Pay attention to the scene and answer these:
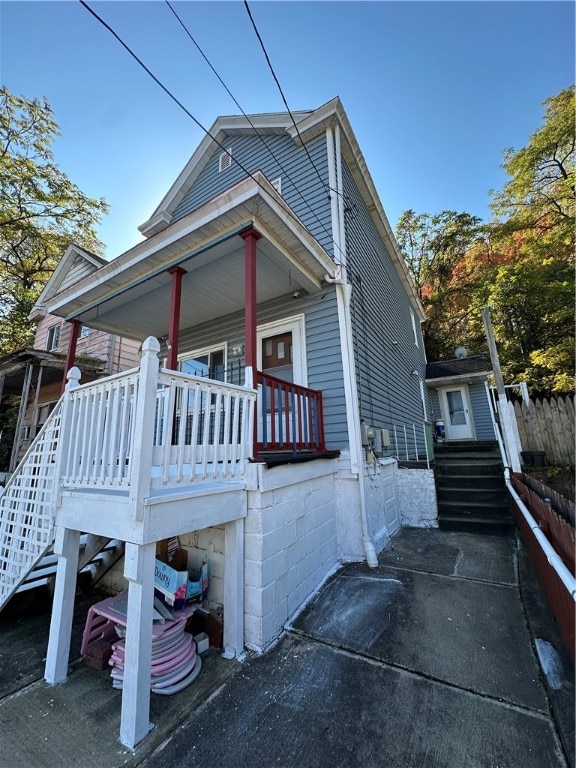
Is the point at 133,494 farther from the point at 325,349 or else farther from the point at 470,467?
the point at 470,467

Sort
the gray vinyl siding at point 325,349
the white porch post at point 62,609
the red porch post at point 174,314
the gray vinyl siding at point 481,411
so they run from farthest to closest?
the gray vinyl siding at point 481,411, the gray vinyl siding at point 325,349, the red porch post at point 174,314, the white porch post at point 62,609

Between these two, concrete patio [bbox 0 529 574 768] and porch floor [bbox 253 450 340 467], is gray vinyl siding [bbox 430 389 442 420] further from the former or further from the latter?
concrete patio [bbox 0 529 574 768]

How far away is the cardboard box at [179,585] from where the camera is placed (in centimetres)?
272

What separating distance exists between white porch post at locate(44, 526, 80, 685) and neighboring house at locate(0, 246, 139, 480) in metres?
6.31

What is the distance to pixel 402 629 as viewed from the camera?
2766 mm

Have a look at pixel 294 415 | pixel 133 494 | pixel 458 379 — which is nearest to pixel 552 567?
pixel 294 415

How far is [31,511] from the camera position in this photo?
10.5 ft

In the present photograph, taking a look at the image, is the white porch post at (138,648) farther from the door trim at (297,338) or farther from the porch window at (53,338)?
the porch window at (53,338)

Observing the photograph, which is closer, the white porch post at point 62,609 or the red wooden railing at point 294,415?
the white porch post at point 62,609

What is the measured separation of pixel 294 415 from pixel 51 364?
7.91 meters

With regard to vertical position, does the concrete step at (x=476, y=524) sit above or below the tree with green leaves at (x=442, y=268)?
below

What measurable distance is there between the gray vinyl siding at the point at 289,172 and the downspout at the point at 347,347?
0.44ft

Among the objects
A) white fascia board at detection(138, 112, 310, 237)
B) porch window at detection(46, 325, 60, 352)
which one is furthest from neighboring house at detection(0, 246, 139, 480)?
white fascia board at detection(138, 112, 310, 237)

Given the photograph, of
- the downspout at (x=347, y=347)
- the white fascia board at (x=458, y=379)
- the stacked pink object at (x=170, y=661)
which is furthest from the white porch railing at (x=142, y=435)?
the white fascia board at (x=458, y=379)
